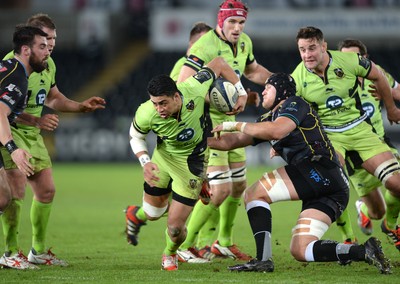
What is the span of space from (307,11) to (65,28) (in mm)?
9148

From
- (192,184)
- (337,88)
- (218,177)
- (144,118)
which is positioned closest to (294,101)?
(192,184)

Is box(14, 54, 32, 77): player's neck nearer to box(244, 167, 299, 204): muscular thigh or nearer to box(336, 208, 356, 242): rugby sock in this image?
box(244, 167, 299, 204): muscular thigh

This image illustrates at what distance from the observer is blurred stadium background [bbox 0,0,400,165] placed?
26.5 metres

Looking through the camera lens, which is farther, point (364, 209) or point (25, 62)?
point (364, 209)

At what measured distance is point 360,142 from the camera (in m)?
10.0

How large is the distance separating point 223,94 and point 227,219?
1782 millimetres

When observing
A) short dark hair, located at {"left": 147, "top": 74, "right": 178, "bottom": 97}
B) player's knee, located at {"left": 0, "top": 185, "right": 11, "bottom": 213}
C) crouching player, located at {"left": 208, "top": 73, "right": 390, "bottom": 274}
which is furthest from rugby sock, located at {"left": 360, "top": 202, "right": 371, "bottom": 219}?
player's knee, located at {"left": 0, "top": 185, "right": 11, "bottom": 213}

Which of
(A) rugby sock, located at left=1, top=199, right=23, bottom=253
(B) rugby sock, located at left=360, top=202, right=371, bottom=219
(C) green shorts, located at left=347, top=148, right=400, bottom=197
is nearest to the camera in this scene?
(A) rugby sock, located at left=1, top=199, right=23, bottom=253

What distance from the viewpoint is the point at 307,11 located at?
27719 millimetres

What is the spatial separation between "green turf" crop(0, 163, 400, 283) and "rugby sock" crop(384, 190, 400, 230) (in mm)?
237

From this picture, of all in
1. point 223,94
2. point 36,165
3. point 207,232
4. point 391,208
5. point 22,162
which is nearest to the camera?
point 22,162

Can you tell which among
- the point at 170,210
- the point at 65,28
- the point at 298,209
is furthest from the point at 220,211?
the point at 65,28

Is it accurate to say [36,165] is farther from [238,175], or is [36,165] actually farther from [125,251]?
[238,175]

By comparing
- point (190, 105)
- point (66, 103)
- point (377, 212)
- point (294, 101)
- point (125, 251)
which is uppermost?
point (294, 101)
